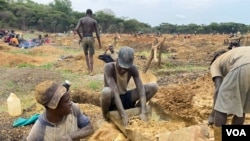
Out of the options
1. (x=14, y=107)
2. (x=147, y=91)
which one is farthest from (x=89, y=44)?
(x=147, y=91)

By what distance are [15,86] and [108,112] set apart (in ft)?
17.5

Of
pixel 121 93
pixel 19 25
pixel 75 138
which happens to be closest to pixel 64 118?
pixel 75 138

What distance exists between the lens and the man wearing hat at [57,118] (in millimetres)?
2955

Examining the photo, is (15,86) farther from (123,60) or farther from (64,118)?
(64,118)

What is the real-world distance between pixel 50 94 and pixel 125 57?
5.93 ft

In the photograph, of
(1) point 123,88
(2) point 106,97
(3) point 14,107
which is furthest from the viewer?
(3) point 14,107

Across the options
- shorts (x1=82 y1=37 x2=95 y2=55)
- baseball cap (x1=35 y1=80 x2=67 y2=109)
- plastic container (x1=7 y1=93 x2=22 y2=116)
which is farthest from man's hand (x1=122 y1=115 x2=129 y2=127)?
shorts (x1=82 y1=37 x2=95 y2=55)

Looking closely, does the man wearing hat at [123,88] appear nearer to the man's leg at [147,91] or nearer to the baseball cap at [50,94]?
the man's leg at [147,91]

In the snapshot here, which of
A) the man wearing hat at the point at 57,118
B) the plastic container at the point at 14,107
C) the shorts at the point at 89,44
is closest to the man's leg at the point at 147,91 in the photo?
the man wearing hat at the point at 57,118

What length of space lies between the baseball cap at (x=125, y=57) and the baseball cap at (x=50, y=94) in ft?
5.66

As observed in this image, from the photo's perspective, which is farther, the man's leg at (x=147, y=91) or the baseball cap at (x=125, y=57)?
the man's leg at (x=147, y=91)

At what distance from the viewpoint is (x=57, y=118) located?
310cm

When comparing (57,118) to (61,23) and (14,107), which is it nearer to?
(14,107)

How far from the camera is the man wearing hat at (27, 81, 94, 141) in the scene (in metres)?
2.96
